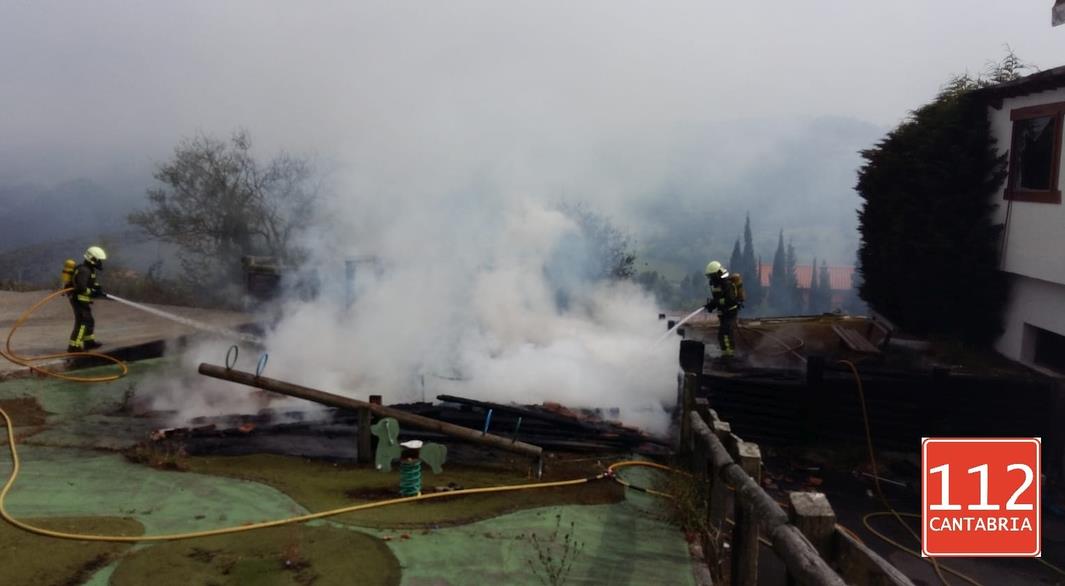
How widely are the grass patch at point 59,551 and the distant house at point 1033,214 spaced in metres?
11.6

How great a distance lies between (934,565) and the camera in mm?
6910

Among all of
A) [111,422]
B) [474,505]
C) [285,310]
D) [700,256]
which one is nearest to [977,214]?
[474,505]

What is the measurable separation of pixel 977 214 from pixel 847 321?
2913mm

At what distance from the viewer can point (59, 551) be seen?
473cm

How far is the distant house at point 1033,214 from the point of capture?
33.7ft

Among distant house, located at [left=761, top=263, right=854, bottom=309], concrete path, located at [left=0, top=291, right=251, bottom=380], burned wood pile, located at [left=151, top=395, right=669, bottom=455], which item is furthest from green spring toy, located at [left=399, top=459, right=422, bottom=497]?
distant house, located at [left=761, top=263, right=854, bottom=309]

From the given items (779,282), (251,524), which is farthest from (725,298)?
(779,282)

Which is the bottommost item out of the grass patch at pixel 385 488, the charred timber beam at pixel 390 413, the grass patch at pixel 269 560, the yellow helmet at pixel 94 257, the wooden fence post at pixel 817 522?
the grass patch at pixel 385 488

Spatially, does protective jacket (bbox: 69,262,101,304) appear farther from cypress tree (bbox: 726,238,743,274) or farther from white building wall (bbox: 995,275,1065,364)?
cypress tree (bbox: 726,238,743,274)

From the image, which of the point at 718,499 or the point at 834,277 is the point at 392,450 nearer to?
the point at 718,499

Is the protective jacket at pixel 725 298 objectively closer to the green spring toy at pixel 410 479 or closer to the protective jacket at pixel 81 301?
the green spring toy at pixel 410 479

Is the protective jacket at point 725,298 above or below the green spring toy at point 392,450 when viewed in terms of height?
above

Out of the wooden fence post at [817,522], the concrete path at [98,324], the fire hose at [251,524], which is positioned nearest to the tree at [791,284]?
the concrete path at [98,324]

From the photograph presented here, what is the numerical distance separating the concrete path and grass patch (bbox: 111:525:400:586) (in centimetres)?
720
